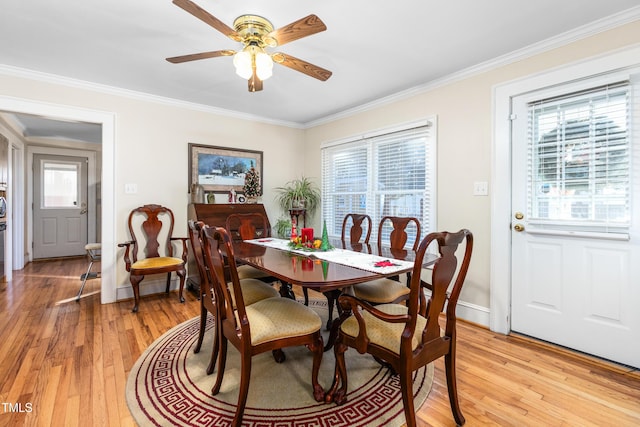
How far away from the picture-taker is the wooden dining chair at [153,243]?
320 cm

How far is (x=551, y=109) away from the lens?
A: 7.66 ft

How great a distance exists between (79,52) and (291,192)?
2.70 m

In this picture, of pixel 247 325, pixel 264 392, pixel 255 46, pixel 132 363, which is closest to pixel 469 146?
pixel 255 46

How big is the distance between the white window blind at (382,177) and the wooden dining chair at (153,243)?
2076 millimetres

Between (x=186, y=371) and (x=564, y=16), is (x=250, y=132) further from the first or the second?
(x=564, y=16)

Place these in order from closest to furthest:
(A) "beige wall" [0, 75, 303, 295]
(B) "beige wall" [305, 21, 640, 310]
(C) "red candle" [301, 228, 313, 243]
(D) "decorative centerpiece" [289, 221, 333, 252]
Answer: (D) "decorative centerpiece" [289, 221, 333, 252] < (C) "red candle" [301, 228, 313, 243] < (B) "beige wall" [305, 21, 640, 310] < (A) "beige wall" [0, 75, 303, 295]

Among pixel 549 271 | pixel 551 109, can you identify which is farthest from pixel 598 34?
pixel 549 271

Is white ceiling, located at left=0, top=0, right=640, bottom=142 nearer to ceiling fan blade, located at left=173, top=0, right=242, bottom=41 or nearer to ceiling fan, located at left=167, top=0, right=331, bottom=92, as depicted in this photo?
ceiling fan, located at left=167, top=0, right=331, bottom=92

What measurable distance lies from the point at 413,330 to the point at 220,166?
342 cm

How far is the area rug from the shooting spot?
5.01ft

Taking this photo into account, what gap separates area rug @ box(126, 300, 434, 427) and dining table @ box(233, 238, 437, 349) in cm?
31

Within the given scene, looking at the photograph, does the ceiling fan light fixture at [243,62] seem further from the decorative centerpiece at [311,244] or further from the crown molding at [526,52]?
the crown molding at [526,52]

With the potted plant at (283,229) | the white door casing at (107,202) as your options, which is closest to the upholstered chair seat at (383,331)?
the potted plant at (283,229)

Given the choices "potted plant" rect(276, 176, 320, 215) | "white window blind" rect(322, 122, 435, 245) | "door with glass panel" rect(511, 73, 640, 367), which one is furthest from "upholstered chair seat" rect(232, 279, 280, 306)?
"potted plant" rect(276, 176, 320, 215)
